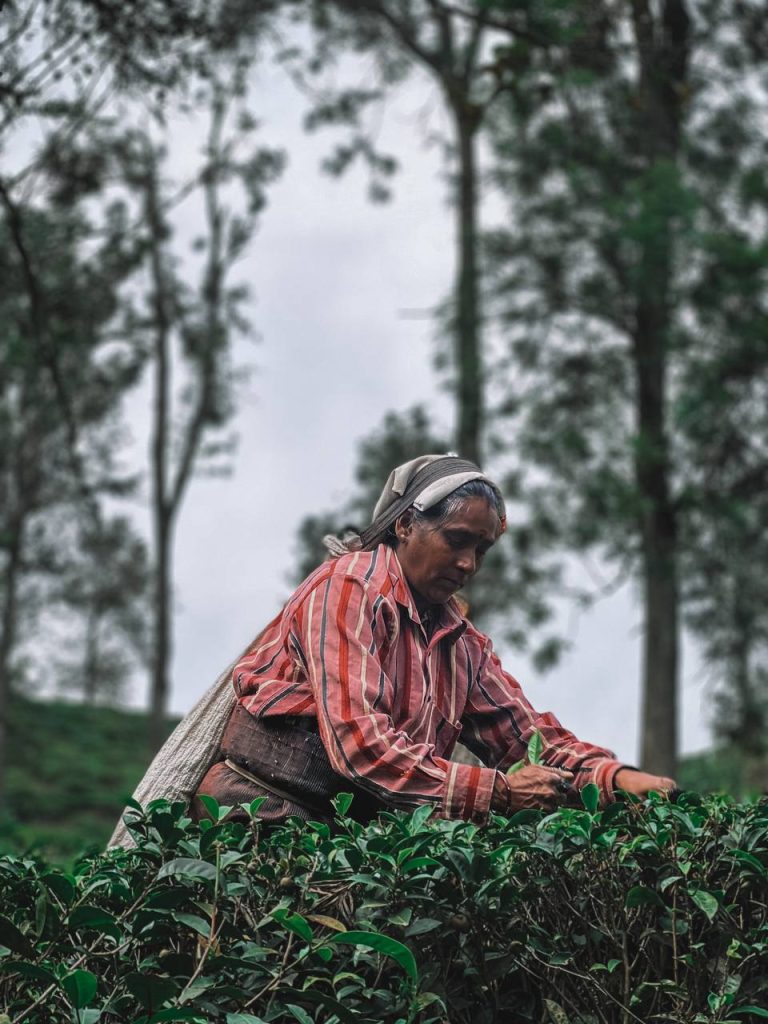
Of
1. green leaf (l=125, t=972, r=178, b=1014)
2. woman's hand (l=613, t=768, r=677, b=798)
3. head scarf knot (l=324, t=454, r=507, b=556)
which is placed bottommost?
green leaf (l=125, t=972, r=178, b=1014)

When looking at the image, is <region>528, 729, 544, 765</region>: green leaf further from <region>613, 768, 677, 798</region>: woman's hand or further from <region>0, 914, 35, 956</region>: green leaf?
<region>0, 914, 35, 956</region>: green leaf

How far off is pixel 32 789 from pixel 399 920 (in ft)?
69.4

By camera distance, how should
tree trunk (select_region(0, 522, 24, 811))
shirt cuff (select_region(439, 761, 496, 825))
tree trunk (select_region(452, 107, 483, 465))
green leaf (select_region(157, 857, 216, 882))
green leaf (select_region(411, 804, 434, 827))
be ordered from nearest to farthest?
green leaf (select_region(157, 857, 216, 882)), green leaf (select_region(411, 804, 434, 827)), shirt cuff (select_region(439, 761, 496, 825)), tree trunk (select_region(452, 107, 483, 465)), tree trunk (select_region(0, 522, 24, 811))

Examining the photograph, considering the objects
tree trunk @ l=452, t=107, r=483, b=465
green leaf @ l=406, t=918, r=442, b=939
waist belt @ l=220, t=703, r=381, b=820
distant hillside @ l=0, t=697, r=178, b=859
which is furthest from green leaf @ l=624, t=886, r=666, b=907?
distant hillside @ l=0, t=697, r=178, b=859

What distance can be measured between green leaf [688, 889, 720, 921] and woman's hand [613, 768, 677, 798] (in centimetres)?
65

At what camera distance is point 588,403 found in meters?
15.0

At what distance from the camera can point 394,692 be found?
3.43 metres

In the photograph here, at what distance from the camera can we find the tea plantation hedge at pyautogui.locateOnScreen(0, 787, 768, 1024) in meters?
2.48

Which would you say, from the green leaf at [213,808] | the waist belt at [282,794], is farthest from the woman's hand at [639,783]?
the green leaf at [213,808]

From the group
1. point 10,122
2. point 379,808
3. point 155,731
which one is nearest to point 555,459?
point 155,731

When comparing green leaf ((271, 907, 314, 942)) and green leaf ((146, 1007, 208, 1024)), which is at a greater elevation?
green leaf ((271, 907, 314, 942))

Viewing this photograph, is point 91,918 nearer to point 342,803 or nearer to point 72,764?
point 342,803

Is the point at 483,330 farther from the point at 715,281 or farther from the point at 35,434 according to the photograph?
the point at 35,434

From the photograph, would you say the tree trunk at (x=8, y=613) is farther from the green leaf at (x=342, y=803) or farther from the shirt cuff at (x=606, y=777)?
the green leaf at (x=342, y=803)
